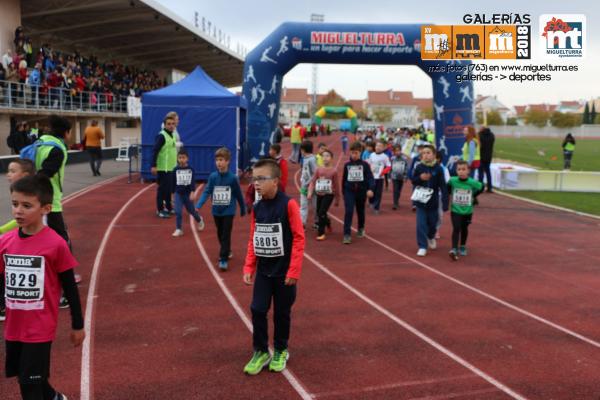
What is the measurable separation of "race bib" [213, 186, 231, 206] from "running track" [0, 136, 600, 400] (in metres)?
0.97

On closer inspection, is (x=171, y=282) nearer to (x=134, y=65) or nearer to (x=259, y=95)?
(x=259, y=95)

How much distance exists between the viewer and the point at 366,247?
9.35m

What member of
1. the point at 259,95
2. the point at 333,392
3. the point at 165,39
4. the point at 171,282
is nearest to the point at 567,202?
the point at 259,95

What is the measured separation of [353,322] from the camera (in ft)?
18.6

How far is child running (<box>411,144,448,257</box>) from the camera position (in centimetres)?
864

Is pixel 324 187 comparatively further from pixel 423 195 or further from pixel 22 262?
pixel 22 262

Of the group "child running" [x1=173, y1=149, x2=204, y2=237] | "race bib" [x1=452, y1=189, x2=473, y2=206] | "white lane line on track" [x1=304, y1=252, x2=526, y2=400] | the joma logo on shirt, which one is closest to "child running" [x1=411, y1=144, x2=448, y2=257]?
"race bib" [x1=452, y1=189, x2=473, y2=206]

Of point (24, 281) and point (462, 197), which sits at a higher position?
point (462, 197)

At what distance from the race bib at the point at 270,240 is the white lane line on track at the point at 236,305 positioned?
3.31 feet

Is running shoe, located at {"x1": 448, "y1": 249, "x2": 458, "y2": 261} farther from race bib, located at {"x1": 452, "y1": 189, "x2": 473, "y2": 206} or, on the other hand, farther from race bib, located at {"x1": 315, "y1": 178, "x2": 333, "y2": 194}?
race bib, located at {"x1": 315, "y1": 178, "x2": 333, "y2": 194}

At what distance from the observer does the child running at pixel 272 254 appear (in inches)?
171

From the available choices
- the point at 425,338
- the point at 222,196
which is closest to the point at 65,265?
the point at 425,338

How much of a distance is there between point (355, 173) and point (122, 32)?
94.0 feet

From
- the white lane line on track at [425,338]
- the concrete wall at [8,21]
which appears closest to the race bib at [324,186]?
the white lane line on track at [425,338]
